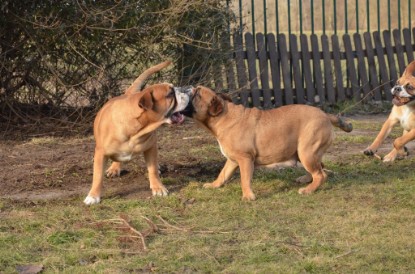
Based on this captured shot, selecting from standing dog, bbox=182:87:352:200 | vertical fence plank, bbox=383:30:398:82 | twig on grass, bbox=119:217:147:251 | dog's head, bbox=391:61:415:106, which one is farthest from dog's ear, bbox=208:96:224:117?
vertical fence plank, bbox=383:30:398:82

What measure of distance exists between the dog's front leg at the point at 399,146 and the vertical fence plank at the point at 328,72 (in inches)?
224

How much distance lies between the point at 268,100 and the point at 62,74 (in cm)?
457

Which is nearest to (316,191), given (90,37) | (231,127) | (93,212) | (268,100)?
(231,127)

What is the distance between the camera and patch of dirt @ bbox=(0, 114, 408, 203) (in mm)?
8547

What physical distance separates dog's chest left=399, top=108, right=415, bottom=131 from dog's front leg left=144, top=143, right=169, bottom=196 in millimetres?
3615

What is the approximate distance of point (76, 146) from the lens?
11219 mm

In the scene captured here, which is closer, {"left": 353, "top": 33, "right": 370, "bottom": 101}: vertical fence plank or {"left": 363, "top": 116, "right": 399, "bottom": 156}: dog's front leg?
{"left": 363, "top": 116, "right": 399, "bottom": 156}: dog's front leg

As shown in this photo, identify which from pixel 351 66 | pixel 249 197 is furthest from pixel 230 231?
pixel 351 66

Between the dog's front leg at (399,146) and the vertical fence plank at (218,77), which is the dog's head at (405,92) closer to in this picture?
the dog's front leg at (399,146)

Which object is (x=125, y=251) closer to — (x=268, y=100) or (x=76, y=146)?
(x=76, y=146)

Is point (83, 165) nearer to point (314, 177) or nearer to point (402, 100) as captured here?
point (314, 177)

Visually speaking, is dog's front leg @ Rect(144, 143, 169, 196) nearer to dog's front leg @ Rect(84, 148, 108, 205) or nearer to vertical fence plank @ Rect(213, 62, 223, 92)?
dog's front leg @ Rect(84, 148, 108, 205)

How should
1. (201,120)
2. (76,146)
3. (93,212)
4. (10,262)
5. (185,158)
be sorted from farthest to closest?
(76,146) < (185,158) < (201,120) < (93,212) < (10,262)

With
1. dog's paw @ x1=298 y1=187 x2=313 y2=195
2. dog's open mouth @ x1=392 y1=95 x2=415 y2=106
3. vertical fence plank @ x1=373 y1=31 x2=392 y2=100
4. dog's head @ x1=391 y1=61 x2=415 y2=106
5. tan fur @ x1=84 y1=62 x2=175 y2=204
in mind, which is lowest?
vertical fence plank @ x1=373 y1=31 x2=392 y2=100
